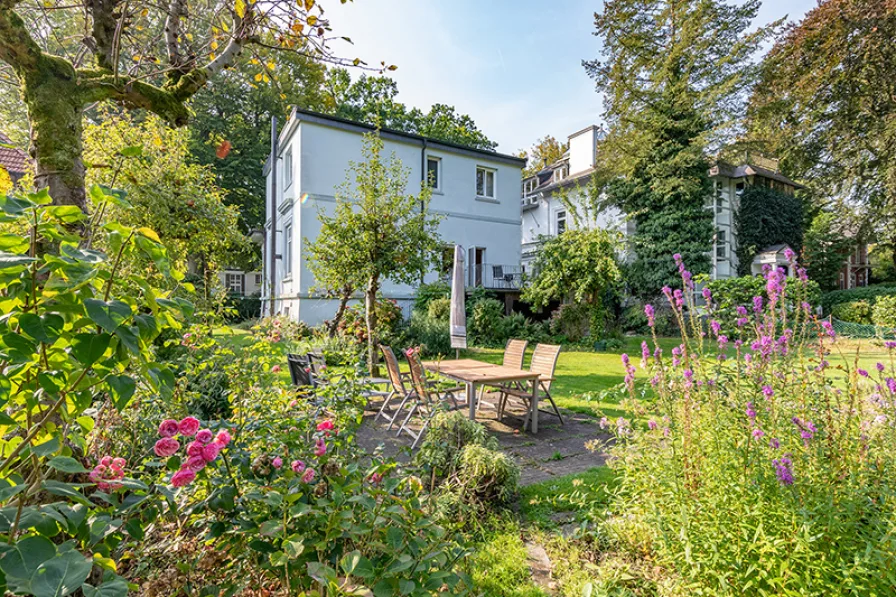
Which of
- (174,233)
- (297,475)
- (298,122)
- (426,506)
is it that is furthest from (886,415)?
(298,122)

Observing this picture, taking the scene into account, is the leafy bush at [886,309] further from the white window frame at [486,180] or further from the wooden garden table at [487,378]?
the wooden garden table at [487,378]

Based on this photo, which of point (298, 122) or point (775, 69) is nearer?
point (298, 122)

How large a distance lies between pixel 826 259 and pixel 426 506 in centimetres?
3165

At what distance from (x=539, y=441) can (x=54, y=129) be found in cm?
524

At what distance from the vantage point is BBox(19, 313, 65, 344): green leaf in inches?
36.0

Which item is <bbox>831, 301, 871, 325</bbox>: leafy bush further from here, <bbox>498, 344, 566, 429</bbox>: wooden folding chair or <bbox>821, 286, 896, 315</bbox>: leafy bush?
<bbox>498, 344, 566, 429</bbox>: wooden folding chair

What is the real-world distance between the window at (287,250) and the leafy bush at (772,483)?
1625 cm

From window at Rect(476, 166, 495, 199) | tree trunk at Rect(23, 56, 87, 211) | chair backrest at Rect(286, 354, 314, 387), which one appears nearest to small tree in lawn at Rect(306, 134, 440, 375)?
chair backrest at Rect(286, 354, 314, 387)

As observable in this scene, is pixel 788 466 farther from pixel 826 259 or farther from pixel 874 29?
pixel 826 259

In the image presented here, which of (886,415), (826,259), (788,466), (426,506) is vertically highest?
(826,259)

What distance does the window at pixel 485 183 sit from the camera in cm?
1966

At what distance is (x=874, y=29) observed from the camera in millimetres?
15859

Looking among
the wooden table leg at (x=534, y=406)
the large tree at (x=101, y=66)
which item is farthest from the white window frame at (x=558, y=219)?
the large tree at (x=101, y=66)

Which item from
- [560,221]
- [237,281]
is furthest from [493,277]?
[237,281]
